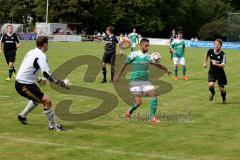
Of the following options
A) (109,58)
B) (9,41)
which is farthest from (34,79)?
(109,58)

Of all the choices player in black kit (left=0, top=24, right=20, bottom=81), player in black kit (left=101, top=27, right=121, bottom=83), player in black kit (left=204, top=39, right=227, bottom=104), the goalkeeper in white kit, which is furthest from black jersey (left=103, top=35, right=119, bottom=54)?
the goalkeeper in white kit

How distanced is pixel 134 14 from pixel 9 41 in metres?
70.2

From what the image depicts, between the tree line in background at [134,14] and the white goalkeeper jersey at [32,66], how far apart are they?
74.5 meters

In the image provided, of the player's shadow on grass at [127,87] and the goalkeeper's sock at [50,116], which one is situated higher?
the goalkeeper's sock at [50,116]

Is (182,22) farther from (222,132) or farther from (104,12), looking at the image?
(222,132)

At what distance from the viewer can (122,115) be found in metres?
12.8

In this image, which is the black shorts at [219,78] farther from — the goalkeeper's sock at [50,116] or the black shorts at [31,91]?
the black shorts at [31,91]

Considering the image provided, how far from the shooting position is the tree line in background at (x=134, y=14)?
86312mm

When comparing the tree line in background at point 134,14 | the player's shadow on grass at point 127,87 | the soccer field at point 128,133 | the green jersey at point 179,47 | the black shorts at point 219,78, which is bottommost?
the player's shadow on grass at point 127,87

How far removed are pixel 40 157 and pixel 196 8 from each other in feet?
311

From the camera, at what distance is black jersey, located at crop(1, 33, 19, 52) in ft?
66.3

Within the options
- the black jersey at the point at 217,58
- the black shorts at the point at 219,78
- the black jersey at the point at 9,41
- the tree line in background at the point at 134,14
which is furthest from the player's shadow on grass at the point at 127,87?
the tree line in background at the point at 134,14

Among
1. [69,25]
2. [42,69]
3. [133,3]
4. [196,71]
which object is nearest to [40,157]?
[42,69]

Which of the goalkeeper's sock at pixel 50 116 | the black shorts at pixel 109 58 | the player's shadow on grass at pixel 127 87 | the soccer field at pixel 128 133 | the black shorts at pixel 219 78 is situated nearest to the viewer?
the soccer field at pixel 128 133
